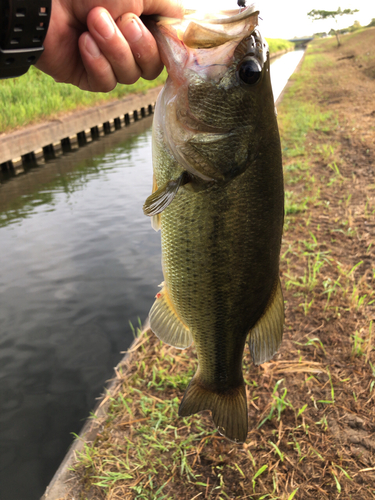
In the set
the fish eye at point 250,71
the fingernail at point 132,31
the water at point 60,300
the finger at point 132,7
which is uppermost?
the finger at point 132,7

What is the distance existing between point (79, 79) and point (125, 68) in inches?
15.0

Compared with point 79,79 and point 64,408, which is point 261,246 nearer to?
point 79,79

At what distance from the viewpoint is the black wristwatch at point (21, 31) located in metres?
1.13

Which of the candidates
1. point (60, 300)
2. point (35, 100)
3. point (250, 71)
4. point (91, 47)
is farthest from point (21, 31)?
point (35, 100)

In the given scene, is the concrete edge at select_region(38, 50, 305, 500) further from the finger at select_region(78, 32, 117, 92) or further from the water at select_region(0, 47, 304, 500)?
the finger at select_region(78, 32, 117, 92)

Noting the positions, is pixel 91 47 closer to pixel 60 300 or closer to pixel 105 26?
pixel 105 26

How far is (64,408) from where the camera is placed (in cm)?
333

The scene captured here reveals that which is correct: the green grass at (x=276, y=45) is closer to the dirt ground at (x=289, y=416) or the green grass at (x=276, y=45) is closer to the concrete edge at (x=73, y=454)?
the dirt ground at (x=289, y=416)

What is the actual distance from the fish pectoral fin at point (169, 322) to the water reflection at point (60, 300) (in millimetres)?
1928

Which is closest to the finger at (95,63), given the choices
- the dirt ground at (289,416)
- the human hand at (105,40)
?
the human hand at (105,40)

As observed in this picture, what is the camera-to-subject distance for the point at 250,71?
1.23 metres

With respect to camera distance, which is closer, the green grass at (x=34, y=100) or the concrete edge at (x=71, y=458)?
the concrete edge at (x=71, y=458)

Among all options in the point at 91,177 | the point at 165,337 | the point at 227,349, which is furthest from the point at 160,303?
the point at 91,177

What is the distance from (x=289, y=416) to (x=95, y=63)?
225 centimetres
